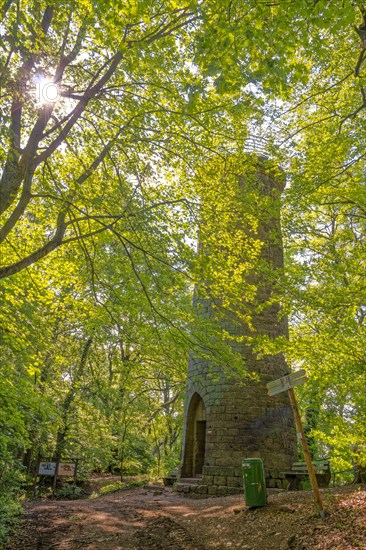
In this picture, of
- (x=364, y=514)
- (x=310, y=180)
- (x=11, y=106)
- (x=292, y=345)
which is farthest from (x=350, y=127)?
(x=364, y=514)

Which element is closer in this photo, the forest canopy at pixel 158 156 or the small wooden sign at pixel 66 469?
the forest canopy at pixel 158 156

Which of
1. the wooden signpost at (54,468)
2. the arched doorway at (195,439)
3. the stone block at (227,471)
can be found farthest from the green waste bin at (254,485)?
the wooden signpost at (54,468)

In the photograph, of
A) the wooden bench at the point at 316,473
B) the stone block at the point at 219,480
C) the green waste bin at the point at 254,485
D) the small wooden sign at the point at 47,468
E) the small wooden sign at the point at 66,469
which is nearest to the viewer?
the green waste bin at the point at 254,485

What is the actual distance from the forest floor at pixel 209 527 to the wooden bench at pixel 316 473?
1.24m

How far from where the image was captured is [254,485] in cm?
679

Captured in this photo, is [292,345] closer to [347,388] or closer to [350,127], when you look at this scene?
[347,388]

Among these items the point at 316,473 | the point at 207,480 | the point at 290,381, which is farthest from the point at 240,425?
the point at 290,381

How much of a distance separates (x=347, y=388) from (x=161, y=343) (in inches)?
119

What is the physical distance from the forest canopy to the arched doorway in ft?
10.9

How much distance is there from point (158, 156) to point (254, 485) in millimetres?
5556

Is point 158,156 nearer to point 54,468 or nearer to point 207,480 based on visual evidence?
point 207,480

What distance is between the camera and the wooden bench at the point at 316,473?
27.5 ft

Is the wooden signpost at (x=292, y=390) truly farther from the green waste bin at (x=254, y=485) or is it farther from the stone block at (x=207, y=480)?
the stone block at (x=207, y=480)

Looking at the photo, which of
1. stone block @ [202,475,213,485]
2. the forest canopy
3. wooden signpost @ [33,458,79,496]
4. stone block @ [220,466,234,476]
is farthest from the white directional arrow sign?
wooden signpost @ [33,458,79,496]
